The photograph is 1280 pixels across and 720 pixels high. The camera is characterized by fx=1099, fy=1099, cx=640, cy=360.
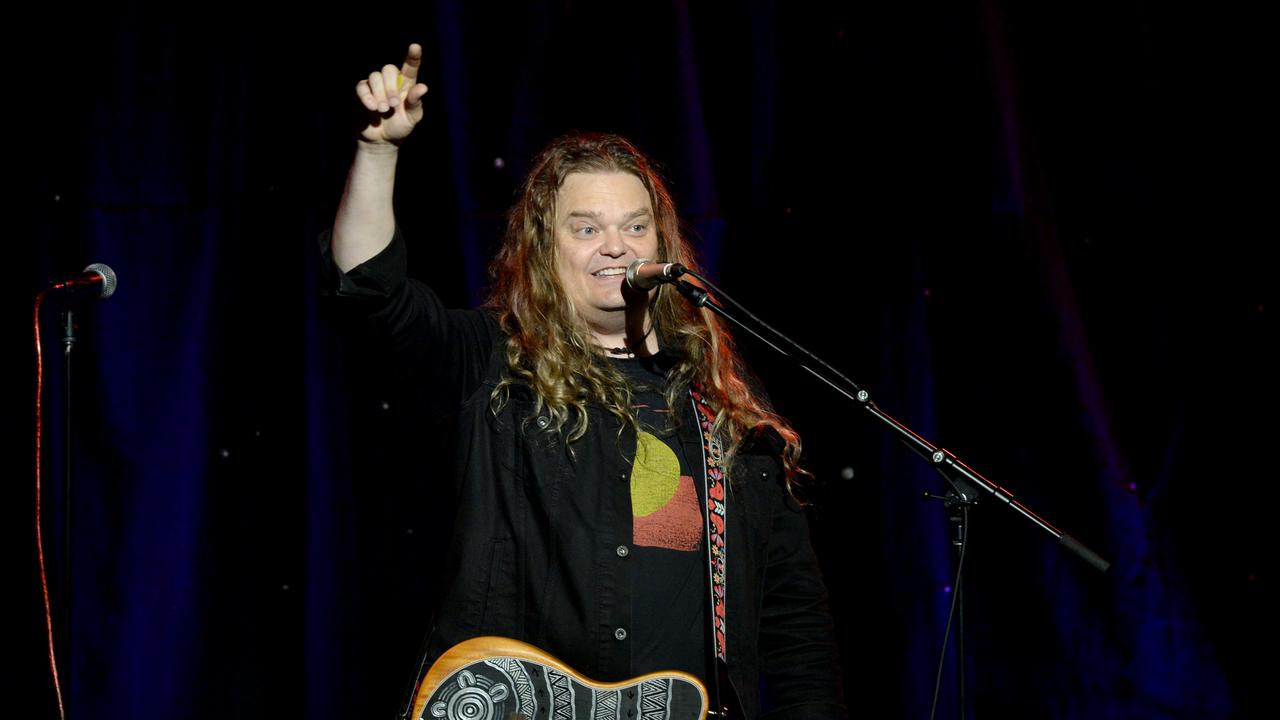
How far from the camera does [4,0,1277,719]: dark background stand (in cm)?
313

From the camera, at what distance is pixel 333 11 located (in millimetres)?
3262

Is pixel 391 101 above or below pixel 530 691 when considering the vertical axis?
above

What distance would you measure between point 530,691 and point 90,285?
47.0 inches

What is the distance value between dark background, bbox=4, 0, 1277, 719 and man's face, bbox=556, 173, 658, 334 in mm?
829

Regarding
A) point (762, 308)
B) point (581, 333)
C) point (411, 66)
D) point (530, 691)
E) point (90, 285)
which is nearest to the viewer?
point (411, 66)

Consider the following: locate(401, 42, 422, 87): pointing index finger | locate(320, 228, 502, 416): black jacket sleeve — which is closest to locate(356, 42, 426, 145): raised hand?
locate(401, 42, 422, 87): pointing index finger

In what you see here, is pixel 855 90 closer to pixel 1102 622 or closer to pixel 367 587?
pixel 1102 622

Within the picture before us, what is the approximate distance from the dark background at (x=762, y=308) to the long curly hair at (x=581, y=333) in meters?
0.68

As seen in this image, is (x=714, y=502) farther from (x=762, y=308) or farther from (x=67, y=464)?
(x=67, y=464)

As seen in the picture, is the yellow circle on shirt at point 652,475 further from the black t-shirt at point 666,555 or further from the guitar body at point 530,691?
the guitar body at point 530,691

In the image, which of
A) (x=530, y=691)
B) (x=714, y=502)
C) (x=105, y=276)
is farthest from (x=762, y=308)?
(x=105, y=276)

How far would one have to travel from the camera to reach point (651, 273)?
2051 millimetres

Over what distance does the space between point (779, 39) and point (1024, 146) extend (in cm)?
84

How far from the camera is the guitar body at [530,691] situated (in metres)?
1.97
